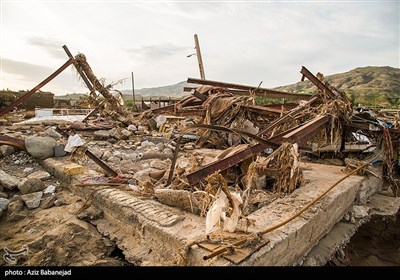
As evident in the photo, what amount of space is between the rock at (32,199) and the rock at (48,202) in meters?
0.06

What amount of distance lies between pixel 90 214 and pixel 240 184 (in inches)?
87.8

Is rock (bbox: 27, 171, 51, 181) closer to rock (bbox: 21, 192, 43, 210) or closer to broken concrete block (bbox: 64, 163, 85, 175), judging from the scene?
broken concrete block (bbox: 64, 163, 85, 175)

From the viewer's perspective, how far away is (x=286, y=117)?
15.0 ft

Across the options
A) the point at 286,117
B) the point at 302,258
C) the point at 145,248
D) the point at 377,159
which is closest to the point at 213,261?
the point at 145,248

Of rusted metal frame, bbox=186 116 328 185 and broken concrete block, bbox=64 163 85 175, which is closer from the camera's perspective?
rusted metal frame, bbox=186 116 328 185

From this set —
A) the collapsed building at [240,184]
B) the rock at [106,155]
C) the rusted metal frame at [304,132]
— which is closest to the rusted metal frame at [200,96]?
the collapsed building at [240,184]

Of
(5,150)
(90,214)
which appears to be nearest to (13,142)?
(5,150)

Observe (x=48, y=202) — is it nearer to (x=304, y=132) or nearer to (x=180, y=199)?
(x=180, y=199)

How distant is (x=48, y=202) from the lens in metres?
3.70

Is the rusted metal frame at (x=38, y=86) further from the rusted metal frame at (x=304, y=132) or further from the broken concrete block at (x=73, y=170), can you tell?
the rusted metal frame at (x=304, y=132)

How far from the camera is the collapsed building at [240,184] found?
7.27 feet

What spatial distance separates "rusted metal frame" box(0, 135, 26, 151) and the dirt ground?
2333 mm

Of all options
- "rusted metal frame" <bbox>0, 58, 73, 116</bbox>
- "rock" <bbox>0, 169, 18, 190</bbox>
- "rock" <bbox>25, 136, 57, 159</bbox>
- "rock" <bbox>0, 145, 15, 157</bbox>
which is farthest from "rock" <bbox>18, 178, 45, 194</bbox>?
"rusted metal frame" <bbox>0, 58, 73, 116</bbox>

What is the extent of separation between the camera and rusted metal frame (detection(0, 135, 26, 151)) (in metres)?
5.12
